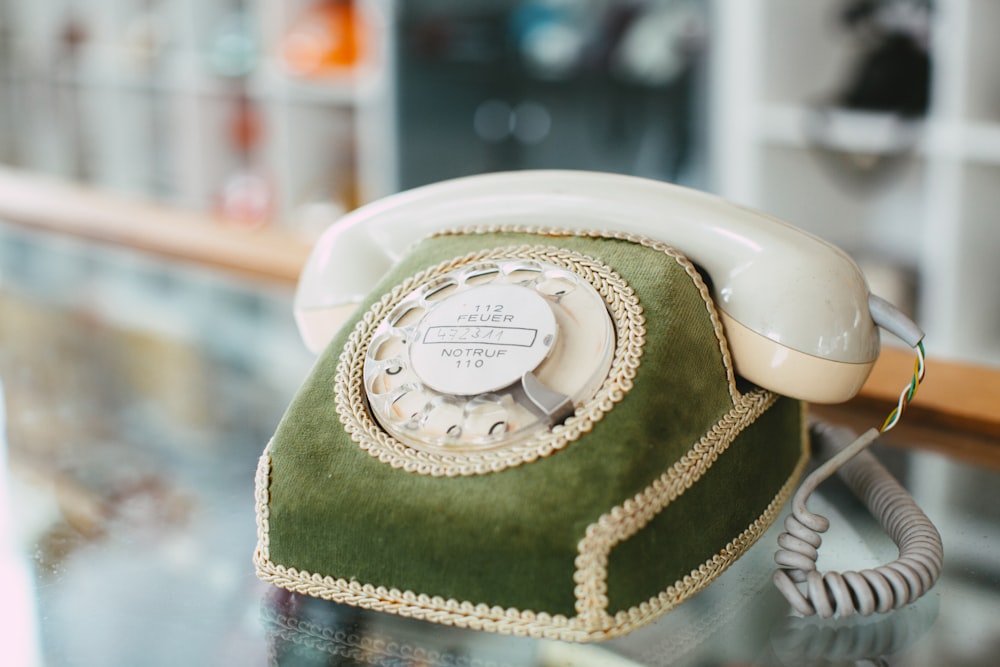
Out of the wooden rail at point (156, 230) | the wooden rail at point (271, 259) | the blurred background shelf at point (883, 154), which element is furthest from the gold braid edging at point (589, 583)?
the blurred background shelf at point (883, 154)

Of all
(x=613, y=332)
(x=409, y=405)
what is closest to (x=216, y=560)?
(x=409, y=405)

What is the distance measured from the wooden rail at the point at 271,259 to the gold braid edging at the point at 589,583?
0.94 feet

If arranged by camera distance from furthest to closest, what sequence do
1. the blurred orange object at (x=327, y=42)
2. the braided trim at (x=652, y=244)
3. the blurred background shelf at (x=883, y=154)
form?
the blurred orange object at (x=327, y=42) < the blurred background shelf at (x=883, y=154) < the braided trim at (x=652, y=244)

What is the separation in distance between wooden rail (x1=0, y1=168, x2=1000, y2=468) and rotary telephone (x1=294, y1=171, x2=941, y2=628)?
17cm

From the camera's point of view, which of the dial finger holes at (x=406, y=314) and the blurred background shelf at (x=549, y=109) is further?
the blurred background shelf at (x=549, y=109)

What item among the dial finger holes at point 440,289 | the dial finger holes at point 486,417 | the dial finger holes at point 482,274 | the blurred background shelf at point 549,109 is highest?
the dial finger holes at point 482,274

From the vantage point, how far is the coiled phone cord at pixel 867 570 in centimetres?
53

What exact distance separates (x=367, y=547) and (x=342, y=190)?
8.60 feet

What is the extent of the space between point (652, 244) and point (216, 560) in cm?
30

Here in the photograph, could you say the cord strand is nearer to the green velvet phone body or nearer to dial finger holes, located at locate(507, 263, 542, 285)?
the green velvet phone body

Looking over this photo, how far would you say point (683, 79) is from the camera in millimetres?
2523

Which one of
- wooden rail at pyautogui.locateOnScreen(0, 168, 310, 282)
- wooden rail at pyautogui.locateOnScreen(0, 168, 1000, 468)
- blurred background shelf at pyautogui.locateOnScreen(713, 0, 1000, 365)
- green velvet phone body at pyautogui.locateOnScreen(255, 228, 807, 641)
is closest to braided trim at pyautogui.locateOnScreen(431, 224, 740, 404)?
green velvet phone body at pyautogui.locateOnScreen(255, 228, 807, 641)

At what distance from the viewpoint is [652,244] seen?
64 cm

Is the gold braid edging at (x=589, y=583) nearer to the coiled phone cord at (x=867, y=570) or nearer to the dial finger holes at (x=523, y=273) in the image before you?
the coiled phone cord at (x=867, y=570)
